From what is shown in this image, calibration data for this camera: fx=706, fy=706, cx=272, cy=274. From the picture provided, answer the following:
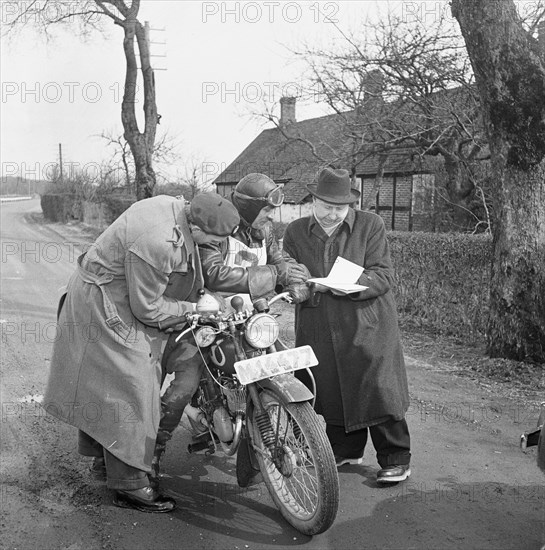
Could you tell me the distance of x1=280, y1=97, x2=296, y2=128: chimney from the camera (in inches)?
679

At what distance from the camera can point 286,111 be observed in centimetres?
2125

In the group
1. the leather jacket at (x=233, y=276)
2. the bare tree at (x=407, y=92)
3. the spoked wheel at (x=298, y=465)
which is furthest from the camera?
the bare tree at (x=407, y=92)

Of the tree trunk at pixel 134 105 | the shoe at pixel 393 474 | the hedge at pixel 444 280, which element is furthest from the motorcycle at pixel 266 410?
the tree trunk at pixel 134 105

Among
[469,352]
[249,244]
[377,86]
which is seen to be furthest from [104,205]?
[249,244]

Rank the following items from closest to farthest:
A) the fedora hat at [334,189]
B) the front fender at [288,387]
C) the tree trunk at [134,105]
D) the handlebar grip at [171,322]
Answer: the front fender at [288,387]
the handlebar grip at [171,322]
the fedora hat at [334,189]
the tree trunk at [134,105]

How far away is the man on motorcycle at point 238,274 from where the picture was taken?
3.90 m

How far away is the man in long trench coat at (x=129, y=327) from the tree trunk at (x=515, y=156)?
4122 millimetres

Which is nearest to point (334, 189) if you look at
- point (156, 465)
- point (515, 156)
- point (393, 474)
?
point (393, 474)

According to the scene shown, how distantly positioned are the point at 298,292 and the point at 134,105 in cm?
1814

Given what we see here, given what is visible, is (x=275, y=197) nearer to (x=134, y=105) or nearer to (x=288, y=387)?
(x=288, y=387)

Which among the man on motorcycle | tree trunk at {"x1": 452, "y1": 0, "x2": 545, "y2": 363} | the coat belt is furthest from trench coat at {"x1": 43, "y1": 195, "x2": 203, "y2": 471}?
tree trunk at {"x1": 452, "y1": 0, "x2": 545, "y2": 363}

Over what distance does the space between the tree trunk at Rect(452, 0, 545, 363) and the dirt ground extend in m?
0.78

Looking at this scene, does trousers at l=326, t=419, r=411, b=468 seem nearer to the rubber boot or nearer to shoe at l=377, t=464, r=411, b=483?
shoe at l=377, t=464, r=411, b=483

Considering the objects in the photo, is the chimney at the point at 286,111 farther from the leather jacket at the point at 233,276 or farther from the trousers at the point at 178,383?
the trousers at the point at 178,383
